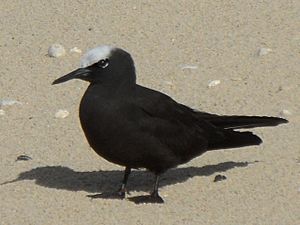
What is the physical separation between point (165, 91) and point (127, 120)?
2227 millimetres

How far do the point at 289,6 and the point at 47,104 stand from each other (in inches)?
114

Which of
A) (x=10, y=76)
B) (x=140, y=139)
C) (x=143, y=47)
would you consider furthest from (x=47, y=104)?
(x=140, y=139)

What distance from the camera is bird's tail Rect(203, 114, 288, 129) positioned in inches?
310

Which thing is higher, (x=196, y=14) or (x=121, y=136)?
(x=121, y=136)

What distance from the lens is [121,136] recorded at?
7133 mm

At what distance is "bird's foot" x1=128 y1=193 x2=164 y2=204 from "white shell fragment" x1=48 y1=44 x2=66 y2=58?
2975 millimetres

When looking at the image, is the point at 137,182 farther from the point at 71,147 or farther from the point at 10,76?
the point at 10,76

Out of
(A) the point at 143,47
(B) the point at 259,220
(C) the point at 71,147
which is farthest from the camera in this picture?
(A) the point at 143,47

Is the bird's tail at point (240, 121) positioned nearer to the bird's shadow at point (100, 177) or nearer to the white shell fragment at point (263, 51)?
the bird's shadow at point (100, 177)

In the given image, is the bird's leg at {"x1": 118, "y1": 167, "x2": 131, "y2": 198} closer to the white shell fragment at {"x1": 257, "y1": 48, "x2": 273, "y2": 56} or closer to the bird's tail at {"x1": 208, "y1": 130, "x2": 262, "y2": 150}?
the bird's tail at {"x1": 208, "y1": 130, "x2": 262, "y2": 150}

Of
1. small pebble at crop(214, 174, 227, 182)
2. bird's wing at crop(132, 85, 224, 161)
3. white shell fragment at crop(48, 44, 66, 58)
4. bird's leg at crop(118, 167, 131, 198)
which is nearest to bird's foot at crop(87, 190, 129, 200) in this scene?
bird's leg at crop(118, 167, 131, 198)

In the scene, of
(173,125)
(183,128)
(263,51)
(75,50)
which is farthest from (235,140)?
(75,50)

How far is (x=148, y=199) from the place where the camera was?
7.30 m

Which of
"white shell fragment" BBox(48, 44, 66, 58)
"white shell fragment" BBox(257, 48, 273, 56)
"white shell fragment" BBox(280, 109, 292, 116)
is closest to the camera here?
"white shell fragment" BBox(280, 109, 292, 116)
